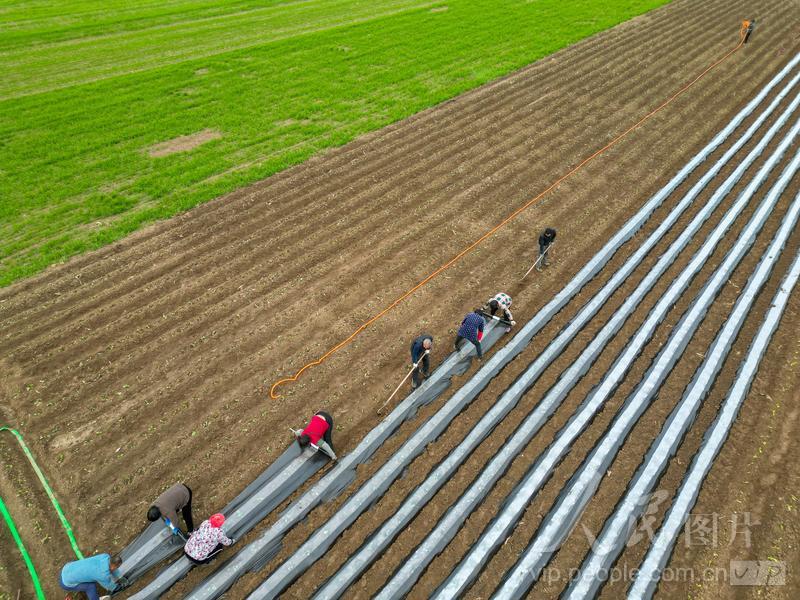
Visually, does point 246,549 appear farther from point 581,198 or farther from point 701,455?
point 581,198

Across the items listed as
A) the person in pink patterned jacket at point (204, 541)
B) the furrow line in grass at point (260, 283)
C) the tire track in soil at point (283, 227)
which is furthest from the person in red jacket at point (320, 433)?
the tire track in soil at point (283, 227)

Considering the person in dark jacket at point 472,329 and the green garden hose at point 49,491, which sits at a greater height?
the green garden hose at point 49,491

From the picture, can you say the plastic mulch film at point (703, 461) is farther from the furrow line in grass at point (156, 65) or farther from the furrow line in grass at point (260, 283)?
the furrow line in grass at point (156, 65)

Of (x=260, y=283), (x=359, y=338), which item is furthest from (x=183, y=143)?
(x=359, y=338)

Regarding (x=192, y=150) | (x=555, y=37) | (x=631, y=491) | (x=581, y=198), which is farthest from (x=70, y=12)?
(x=631, y=491)

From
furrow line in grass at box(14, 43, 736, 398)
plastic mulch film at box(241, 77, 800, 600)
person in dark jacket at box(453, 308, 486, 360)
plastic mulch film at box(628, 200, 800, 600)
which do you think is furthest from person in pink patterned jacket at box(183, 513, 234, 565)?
plastic mulch film at box(628, 200, 800, 600)

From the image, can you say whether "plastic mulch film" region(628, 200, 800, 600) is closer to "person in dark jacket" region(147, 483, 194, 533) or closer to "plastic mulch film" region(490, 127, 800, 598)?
"plastic mulch film" region(490, 127, 800, 598)
